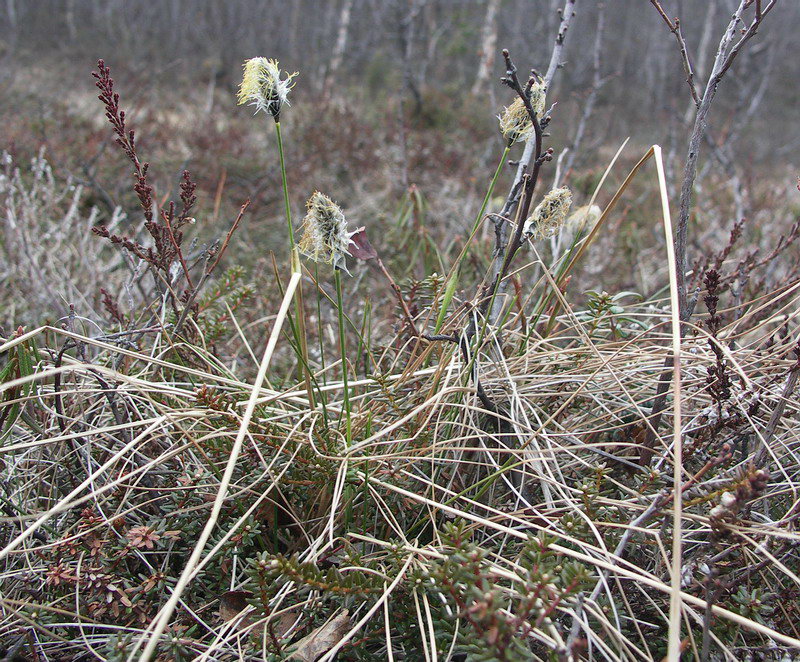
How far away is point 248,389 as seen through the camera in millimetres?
1294

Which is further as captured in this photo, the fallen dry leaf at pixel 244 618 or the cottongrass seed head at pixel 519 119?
the cottongrass seed head at pixel 519 119

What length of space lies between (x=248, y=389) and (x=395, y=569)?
0.52m

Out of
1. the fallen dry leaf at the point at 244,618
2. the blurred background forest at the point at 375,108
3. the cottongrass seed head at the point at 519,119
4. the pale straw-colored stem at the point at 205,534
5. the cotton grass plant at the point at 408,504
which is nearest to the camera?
the pale straw-colored stem at the point at 205,534

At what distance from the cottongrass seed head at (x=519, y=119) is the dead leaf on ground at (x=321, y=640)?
0.99 meters

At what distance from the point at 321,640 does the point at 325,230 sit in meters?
0.73

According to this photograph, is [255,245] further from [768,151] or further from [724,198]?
[768,151]

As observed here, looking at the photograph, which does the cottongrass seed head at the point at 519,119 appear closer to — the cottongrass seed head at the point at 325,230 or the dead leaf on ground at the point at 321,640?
the cottongrass seed head at the point at 325,230

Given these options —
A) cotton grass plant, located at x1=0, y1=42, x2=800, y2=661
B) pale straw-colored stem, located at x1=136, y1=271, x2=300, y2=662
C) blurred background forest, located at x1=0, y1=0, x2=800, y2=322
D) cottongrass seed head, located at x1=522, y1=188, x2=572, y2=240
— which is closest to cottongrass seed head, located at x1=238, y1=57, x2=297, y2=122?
cotton grass plant, located at x1=0, y1=42, x2=800, y2=661

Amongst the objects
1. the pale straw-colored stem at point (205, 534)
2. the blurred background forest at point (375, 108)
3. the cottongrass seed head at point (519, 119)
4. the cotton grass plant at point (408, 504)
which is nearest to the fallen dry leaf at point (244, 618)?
the cotton grass plant at point (408, 504)

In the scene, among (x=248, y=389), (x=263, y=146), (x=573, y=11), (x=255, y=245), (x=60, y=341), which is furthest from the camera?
(x=263, y=146)

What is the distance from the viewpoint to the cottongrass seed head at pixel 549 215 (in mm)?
1182

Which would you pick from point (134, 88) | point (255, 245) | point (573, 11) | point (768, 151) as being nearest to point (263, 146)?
point (134, 88)

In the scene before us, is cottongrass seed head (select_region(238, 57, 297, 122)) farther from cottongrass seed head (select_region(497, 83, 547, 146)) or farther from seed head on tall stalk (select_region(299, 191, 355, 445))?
cottongrass seed head (select_region(497, 83, 547, 146))

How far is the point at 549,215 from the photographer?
1203mm
